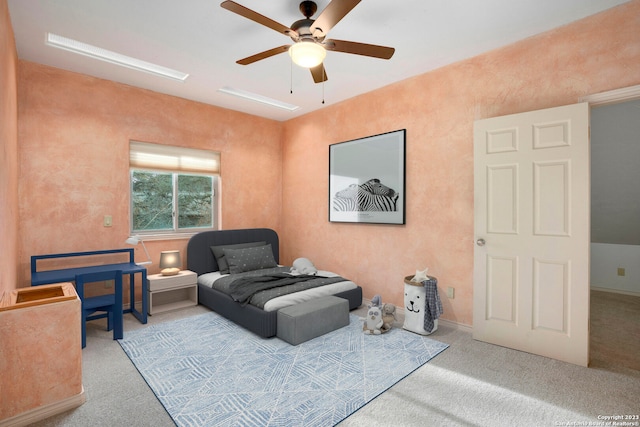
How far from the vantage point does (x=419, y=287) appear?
10.4 feet

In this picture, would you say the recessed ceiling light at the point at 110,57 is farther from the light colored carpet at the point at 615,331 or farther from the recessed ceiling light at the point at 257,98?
the light colored carpet at the point at 615,331

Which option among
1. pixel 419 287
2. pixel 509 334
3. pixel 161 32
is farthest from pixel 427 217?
pixel 161 32

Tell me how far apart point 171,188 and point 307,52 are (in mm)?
3136

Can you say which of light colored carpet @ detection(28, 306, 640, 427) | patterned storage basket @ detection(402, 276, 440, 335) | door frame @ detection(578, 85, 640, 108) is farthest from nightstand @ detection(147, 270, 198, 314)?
door frame @ detection(578, 85, 640, 108)

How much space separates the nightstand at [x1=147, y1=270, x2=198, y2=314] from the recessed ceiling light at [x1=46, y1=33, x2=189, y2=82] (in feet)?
7.93

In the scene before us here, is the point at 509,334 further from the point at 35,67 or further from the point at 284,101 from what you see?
the point at 35,67

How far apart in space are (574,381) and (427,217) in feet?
6.10

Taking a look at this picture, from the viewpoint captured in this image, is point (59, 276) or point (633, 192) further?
point (633, 192)

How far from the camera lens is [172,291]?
13.7 ft

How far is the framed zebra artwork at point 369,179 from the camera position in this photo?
378 centimetres

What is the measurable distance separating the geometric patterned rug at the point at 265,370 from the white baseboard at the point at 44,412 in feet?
1.36

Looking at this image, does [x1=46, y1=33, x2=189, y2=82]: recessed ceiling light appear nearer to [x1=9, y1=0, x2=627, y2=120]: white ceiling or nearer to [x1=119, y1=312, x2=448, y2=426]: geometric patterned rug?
[x1=9, y1=0, x2=627, y2=120]: white ceiling

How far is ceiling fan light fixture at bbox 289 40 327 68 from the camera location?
210 cm

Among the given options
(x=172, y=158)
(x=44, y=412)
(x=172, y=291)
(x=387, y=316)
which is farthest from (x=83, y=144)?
(x=387, y=316)
